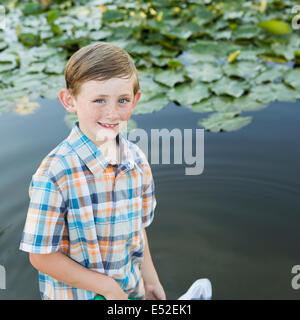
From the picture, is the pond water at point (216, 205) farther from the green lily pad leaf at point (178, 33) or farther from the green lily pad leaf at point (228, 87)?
the green lily pad leaf at point (178, 33)

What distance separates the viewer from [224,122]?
6.37 ft

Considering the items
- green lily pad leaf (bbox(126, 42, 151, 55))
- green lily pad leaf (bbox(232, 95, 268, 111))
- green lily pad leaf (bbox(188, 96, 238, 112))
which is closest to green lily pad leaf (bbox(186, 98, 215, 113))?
green lily pad leaf (bbox(188, 96, 238, 112))

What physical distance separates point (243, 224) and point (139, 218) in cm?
76

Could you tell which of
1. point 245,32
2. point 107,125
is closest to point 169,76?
point 245,32

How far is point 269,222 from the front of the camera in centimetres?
154

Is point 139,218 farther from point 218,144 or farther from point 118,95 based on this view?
point 218,144

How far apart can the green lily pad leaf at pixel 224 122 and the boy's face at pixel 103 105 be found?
3.85 ft

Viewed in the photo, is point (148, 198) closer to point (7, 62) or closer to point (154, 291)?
point (154, 291)

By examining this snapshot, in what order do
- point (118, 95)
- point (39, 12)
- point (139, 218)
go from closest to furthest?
1. point (118, 95)
2. point (139, 218)
3. point (39, 12)

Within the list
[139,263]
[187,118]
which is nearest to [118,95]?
[139,263]

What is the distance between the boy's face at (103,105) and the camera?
0.75 meters

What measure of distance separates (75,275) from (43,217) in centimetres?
14

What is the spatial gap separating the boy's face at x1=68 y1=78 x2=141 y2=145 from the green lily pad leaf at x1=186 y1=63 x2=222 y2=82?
4.84 feet

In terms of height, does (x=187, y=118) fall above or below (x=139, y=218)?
below
